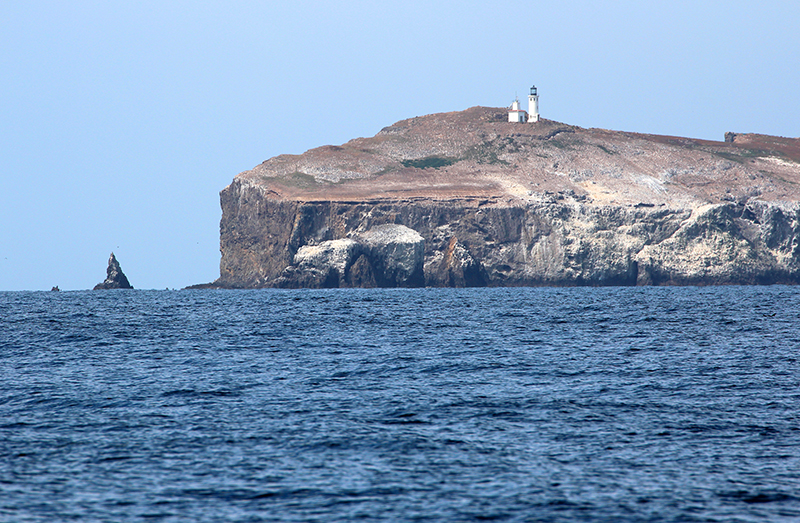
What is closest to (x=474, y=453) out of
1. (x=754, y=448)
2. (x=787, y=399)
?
(x=754, y=448)

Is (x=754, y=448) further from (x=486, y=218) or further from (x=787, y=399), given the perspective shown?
(x=486, y=218)

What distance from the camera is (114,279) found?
468ft

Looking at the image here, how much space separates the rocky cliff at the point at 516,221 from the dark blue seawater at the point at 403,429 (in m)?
84.8

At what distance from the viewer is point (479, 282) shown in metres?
124

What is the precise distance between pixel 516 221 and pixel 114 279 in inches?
2854

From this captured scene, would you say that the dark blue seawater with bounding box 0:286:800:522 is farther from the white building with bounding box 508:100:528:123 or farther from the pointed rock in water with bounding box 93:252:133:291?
the white building with bounding box 508:100:528:123

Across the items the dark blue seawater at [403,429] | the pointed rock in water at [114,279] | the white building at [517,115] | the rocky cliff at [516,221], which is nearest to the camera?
the dark blue seawater at [403,429]

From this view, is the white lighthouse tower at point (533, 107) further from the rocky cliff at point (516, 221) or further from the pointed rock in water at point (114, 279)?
the pointed rock in water at point (114, 279)

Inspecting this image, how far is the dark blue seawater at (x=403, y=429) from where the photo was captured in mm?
13305

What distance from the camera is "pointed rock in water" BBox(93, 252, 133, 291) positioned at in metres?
141

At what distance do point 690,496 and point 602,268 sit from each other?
372 ft

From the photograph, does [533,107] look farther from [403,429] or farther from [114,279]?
[403,429]

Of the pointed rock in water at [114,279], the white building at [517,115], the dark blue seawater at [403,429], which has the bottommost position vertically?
the dark blue seawater at [403,429]

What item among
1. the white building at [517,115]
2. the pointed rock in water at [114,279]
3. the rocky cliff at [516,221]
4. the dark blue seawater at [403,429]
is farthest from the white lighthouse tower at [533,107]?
the dark blue seawater at [403,429]
